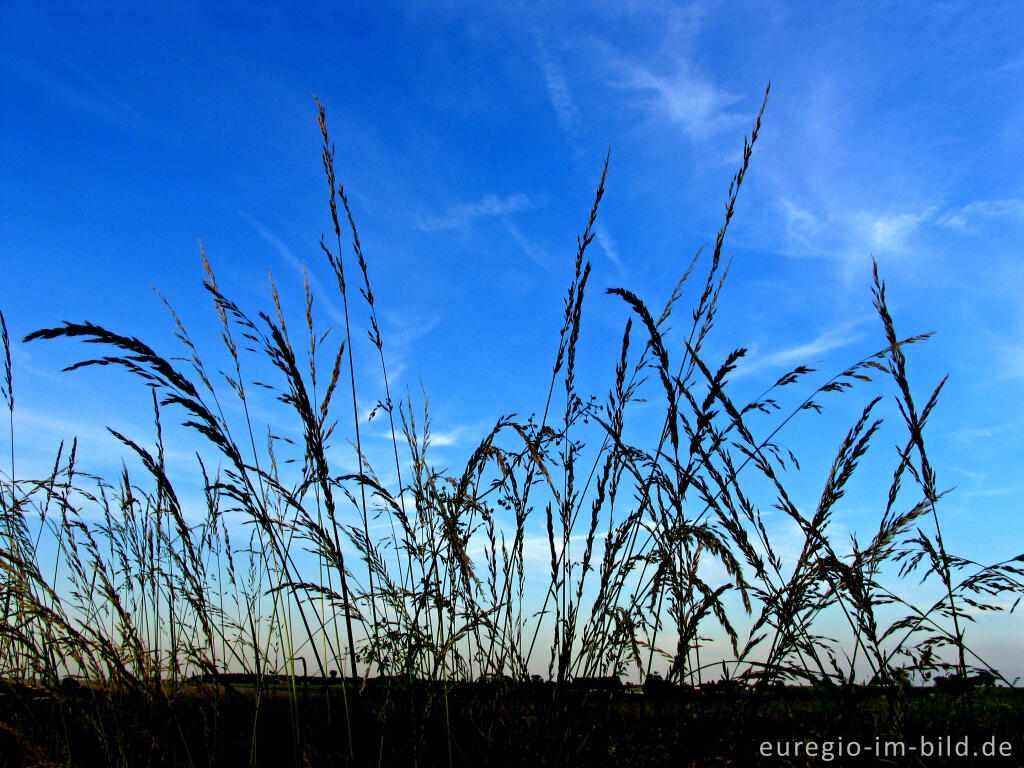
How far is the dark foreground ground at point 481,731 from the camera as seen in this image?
2055 mm

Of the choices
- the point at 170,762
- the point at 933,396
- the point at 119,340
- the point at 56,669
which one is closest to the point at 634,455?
the point at 933,396

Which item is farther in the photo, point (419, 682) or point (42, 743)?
point (42, 743)

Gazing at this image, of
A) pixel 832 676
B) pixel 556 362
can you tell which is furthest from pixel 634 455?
pixel 832 676

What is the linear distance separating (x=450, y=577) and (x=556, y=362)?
88 centimetres

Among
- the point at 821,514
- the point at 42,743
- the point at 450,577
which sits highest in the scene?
the point at 821,514

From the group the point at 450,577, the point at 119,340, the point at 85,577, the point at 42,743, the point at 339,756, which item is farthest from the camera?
the point at 85,577

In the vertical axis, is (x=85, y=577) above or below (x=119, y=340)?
below

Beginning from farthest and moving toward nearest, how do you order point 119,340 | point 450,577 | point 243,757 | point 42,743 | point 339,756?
point 42,743, point 243,757, point 450,577, point 339,756, point 119,340

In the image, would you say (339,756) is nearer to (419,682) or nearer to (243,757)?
(419,682)

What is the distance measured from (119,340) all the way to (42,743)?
222cm

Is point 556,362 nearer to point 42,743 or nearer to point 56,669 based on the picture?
point 56,669

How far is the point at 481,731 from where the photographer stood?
7.12 feet

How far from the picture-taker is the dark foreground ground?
80.9 inches

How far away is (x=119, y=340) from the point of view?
1.80 m
